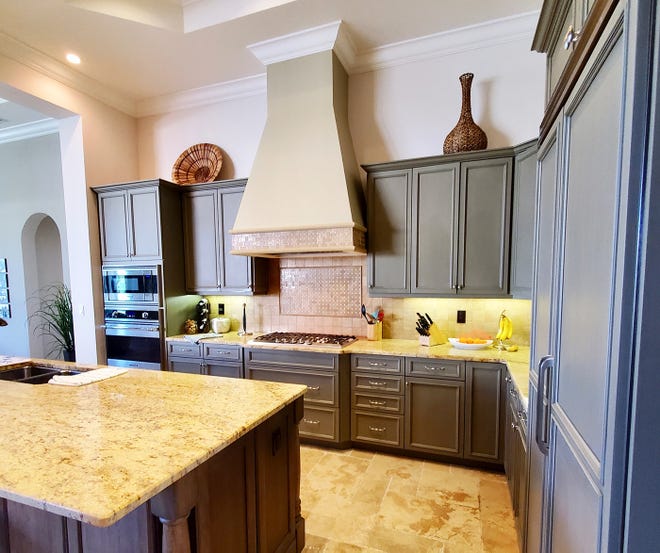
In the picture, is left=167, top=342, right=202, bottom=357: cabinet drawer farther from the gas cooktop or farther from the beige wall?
the beige wall

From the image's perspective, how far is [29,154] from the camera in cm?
462

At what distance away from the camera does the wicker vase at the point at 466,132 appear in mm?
2742

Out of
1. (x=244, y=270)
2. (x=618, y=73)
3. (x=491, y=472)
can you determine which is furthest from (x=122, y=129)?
(x=491, y=472)

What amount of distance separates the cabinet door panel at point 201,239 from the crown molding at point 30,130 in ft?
8.24

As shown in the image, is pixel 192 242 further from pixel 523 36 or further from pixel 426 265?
pixel 523 36

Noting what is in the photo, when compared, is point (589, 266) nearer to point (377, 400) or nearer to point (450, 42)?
point (377, 400)

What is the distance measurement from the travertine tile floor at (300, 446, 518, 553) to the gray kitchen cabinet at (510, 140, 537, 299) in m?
1.45

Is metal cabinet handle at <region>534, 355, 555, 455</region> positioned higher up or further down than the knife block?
higher up

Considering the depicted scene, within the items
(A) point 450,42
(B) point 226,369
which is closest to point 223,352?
(B) point 226,369

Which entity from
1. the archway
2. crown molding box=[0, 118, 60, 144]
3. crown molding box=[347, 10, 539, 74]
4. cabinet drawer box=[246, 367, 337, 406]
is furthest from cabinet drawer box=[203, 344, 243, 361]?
crown molding box=[0, 118, 60, 144]

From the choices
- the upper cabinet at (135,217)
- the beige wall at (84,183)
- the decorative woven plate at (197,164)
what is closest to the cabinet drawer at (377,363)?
the upper cabinet at (135,217)

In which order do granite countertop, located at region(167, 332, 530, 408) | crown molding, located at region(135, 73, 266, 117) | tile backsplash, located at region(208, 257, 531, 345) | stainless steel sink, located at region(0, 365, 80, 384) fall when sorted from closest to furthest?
stainless steel sink, located at region(0, 365, 80, 384)
granite countertop, located at region(167, 332, 530, 408)
tile backsplash, located at region(208, 257, 531, 345)
crown molding, located at region(135, 73, 266, 117)

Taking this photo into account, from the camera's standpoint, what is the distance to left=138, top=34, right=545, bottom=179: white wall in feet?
9.23

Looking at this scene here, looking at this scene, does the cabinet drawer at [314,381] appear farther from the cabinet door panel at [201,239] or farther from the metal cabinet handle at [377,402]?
the cabinet door panel at [201,239]
